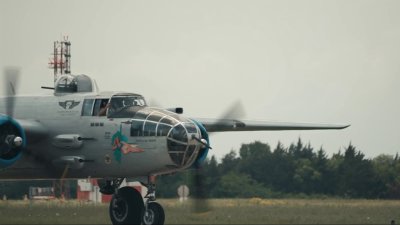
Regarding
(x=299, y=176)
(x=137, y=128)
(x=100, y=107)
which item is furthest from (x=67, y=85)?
(x=299, y=176)

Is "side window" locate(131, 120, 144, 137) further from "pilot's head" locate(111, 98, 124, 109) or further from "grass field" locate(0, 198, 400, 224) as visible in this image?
"grass field" locate(0, 198, 400, 224)

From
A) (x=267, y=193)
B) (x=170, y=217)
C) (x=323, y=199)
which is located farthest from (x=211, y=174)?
(x=170, y=217)

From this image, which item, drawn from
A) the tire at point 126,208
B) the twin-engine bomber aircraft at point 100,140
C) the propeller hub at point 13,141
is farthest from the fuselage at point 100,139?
the propeller hub at point 13,141

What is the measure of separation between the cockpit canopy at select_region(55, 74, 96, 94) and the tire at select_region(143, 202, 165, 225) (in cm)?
431

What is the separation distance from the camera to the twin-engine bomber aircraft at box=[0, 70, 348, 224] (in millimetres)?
25172

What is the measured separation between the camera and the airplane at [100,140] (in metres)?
25.2

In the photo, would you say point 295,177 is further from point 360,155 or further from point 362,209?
point 362,209

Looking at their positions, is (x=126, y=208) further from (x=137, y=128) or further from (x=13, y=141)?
(x=13, y=141)

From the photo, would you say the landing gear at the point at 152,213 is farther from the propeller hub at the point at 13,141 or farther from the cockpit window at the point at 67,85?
the cockpit window at the point at 67,85

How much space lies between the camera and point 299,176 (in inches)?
1766

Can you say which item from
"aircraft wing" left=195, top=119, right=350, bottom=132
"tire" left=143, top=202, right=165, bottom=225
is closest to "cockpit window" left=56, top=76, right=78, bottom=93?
"tire" left=143, top=202, right=165, bottom=225

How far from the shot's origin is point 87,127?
86.2 feet

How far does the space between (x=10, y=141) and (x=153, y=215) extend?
448 cm

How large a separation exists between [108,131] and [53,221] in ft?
12.6
